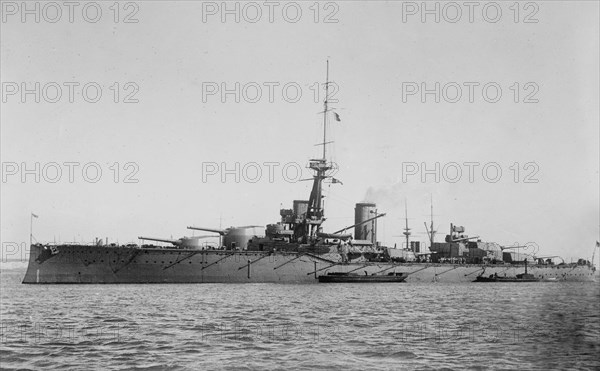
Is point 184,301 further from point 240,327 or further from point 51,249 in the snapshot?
point 51,249

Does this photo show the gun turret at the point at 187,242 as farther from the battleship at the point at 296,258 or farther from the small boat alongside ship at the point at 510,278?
the small boat alongside ship at the point at 510,278

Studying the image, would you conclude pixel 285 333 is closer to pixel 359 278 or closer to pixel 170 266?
pixel 170 266

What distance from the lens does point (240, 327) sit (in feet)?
58.3

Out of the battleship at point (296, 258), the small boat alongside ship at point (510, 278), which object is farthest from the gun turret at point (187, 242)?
the small boat alongside ship at point (510, 278)

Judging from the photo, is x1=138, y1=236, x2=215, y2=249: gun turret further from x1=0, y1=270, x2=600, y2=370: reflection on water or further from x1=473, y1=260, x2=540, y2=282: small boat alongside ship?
x1=473, y1=260, x2=540, y2=282: small boat alongside ship

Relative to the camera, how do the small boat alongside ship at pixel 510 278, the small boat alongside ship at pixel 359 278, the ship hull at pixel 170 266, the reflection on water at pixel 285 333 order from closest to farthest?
1. the reflection on water at pixel 285 333
2. the ship hull at pixel 170 266
3. the small boat alongside ship at pixel 359 278
4. the small boat alongside ship at pixel 510 278

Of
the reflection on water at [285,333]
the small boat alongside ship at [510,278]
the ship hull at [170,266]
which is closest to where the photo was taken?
the reflection on water at [285,333]

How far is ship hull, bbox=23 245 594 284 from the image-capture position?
36875 mm

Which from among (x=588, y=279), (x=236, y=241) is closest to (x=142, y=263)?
(x=236, y=241)

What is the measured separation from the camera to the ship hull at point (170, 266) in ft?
121

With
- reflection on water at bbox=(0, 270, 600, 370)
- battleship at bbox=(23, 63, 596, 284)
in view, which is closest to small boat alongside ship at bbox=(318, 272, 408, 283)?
battleship at bbox=(23, 63, 596, 284)

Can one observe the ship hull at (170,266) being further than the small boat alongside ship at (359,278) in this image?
No

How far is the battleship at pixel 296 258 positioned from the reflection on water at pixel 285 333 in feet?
28.4

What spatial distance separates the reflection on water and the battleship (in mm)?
8663
